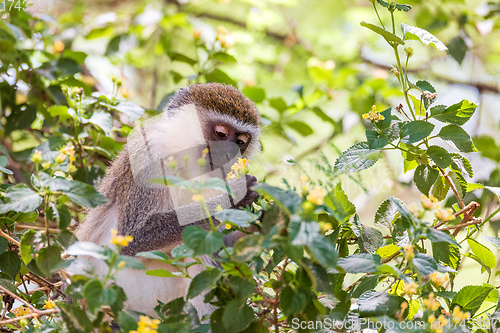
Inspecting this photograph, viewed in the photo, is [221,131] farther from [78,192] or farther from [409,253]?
[409,253]

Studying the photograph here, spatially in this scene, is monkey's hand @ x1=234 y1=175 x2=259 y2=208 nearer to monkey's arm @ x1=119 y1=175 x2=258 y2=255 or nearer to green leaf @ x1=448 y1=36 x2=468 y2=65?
monkey's arm @ x1=119 y1=175 x2=258 y2=255

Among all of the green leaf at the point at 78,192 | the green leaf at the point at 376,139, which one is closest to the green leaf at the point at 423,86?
the green leaf at the point at 376,139

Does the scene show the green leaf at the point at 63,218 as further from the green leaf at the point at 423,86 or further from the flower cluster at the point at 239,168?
the green leaf at the point at 423,86

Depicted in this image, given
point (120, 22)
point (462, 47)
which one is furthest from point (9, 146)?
point (462, 47)

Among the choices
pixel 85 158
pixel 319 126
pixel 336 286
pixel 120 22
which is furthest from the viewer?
pixel 319 126

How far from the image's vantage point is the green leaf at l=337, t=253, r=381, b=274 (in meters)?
1.38

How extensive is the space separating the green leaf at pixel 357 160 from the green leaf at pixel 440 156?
7.9 inches

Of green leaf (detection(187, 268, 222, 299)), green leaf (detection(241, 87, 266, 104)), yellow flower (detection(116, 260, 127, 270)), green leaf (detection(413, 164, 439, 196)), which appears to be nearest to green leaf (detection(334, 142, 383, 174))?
green leaf (detection(413, 164, 439, 196))

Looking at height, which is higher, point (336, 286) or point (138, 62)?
point (138, 62)

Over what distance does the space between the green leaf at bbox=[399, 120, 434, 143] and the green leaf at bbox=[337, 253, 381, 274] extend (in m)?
0.50

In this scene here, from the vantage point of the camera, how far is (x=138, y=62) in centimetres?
534

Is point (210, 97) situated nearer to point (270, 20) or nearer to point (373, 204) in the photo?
point (270, 20)

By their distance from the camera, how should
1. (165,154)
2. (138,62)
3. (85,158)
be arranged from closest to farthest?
(165,154) → (85,158) → (138,62)

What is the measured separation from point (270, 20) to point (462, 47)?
2.36m
